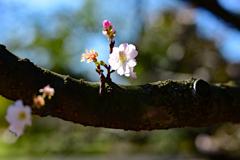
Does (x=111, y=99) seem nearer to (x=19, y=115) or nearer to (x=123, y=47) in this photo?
(x=123, y=47)

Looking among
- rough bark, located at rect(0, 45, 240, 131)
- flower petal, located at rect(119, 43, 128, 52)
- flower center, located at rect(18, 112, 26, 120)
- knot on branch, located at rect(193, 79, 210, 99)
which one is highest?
flower petal, located at rect(119, 43, 128, 52)

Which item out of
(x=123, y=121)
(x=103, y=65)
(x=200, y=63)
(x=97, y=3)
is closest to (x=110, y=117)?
(x=123, y=121)

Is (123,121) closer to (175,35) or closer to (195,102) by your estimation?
(195,102)

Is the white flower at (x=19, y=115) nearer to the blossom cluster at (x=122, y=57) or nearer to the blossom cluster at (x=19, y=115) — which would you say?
the blossom cluster at (x=19, y=115)

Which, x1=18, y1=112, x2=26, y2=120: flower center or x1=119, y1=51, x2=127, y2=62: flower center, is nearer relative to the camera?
x1=18, y1=112, x2=26, y2=120: flower center

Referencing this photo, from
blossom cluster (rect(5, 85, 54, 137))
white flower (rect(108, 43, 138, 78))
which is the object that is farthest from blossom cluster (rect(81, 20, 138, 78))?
blossom cluster (rect(5, 85, 54, 137))

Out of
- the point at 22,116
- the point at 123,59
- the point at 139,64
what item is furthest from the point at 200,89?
the point at 139,64

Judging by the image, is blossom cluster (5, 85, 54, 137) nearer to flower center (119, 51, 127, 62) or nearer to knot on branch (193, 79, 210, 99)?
flower center (119, 51, 127, 62)
